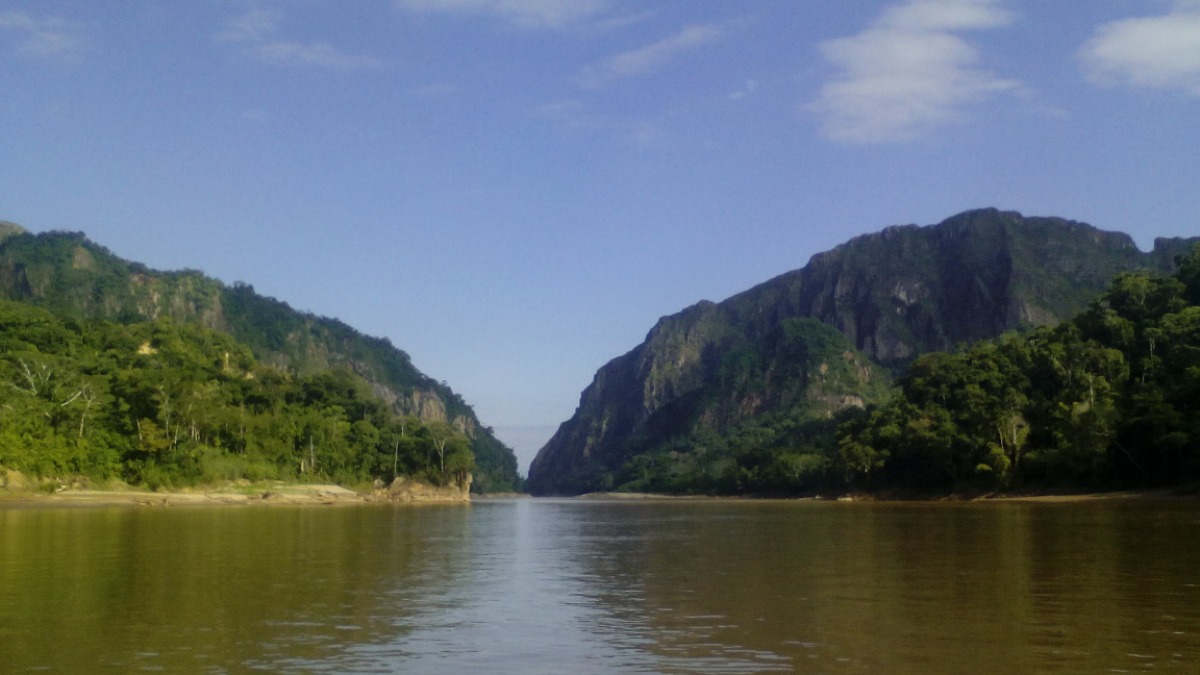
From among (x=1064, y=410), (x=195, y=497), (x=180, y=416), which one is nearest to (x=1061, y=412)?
(x=1064, y=410)

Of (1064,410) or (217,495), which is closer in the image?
(1064,410)

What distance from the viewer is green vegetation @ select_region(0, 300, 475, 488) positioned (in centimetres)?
8512

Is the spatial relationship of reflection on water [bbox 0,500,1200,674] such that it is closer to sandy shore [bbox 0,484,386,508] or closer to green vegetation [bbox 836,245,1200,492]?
sandy shore [bbox 0,484,386,508]

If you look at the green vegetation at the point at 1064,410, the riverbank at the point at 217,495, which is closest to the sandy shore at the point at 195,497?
the riverbank at the point at 217,495

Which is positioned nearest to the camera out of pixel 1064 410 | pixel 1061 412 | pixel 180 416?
pixel 1064 410

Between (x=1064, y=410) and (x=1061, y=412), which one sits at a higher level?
(x=1064, y=410)

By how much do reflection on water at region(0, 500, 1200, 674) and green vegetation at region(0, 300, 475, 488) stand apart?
56.6 meters

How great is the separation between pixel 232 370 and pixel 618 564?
108897mm

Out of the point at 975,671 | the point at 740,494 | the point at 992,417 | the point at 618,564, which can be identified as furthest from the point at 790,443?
the point at 975,671

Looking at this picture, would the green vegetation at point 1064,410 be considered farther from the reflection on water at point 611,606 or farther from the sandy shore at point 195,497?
the sandy shore at point 195,497

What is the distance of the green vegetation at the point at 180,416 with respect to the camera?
85.1m

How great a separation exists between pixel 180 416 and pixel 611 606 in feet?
288

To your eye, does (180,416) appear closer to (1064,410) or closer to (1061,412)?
(1061,412)

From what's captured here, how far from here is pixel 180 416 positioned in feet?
318
